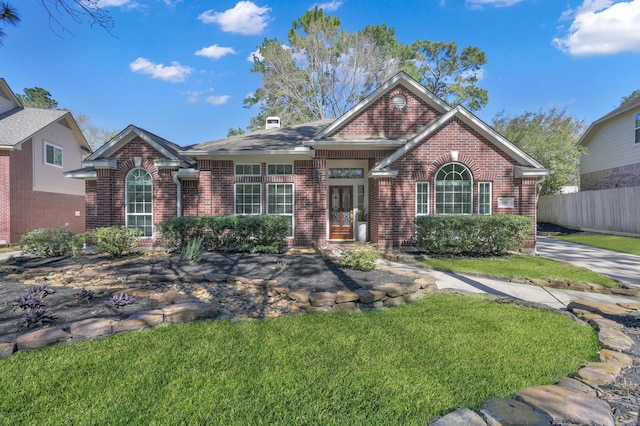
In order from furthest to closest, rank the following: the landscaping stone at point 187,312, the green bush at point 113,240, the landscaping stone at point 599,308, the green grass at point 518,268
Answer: the green bush at point 113,240 → the green grass at point 518,268 → the landscaping stone at point 599,308 → the landscaping stone at point 187,312

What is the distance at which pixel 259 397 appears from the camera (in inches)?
103

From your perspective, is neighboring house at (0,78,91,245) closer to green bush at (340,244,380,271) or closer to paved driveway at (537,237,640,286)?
green bush at (340,244,380,271)

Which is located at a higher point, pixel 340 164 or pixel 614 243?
pixel 340 164

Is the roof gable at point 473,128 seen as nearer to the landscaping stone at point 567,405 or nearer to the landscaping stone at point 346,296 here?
the landscaping stone at point 346,296

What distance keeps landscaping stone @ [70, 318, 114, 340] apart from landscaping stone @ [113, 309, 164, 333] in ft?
0.30

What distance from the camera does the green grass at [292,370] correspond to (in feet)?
8.04

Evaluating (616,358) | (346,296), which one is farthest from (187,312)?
(616,358)

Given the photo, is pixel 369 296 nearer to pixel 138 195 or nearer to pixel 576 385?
pixel 576 385

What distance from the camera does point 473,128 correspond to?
10.7 meters

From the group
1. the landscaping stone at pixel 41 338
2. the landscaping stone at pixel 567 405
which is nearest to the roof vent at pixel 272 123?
the landscaping stone at pixel 41 338

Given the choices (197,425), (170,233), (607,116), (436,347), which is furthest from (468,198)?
(607,116)

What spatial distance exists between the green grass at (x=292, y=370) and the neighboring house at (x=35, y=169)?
1539 centimetres

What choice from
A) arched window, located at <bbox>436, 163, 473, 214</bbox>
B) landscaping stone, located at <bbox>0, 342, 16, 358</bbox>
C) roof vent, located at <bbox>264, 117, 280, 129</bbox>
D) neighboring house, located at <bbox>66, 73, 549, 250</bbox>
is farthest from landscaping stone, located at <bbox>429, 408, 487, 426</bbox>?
roof vent, located at <bbox>264, 117, 280, 129</bbox>

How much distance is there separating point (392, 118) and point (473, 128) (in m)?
2.81
